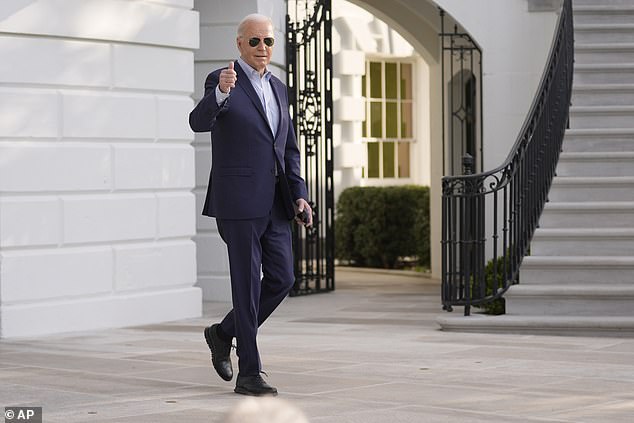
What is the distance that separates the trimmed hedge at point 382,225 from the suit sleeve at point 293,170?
11163 mm

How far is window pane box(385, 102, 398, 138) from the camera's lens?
73.3 feet

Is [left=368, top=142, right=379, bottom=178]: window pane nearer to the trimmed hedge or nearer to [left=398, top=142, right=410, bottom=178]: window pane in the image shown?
[left=398, top=142, right=410, bottom=178]: window pane

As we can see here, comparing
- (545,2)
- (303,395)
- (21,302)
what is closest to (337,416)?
(303,395)

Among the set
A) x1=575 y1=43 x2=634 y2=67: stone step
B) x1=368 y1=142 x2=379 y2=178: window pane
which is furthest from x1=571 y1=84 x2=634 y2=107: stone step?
x1=368 y1=142 x2=379 y2=178: window pane

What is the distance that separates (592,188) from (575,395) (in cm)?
483

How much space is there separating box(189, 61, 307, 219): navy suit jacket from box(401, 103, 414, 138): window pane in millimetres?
16421

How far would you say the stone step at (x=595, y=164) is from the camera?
1104 centimetres

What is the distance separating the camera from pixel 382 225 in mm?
18250

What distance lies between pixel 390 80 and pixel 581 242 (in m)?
12.6

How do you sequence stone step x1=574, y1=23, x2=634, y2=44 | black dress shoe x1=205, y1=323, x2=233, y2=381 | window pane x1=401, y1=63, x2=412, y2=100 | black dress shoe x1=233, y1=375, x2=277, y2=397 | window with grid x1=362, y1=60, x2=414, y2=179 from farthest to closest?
window pane x1=401, y1=63, x2=412, y2=100
window with grid x1=362, y1=60, x2=414, y2=179
stone step x1=574, y1=23, x2=634, y2=44
black dress shoe x1=205, y1=323, x2=233, y2=381
black dress shoe x1=233, y1=375, x2=277, y2=397

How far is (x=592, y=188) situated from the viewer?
10758 mm

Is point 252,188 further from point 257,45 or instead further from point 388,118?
point 388,118

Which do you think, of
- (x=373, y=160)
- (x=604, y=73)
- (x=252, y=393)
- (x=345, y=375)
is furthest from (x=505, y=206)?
(x=373, y=160)

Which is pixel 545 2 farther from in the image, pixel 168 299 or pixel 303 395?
pixel 303 395
